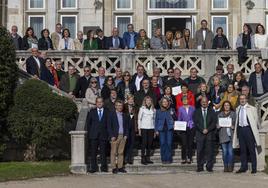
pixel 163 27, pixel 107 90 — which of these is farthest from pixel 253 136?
pixel 163 27

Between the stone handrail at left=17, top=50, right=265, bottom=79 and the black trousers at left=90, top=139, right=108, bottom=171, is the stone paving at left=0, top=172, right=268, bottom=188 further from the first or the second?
the stone handrail at left=17, top=50, right=265, bottom=79

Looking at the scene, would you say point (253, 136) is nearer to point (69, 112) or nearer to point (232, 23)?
point (69, 112)

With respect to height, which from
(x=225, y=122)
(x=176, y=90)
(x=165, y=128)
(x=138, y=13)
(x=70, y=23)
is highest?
(x=138, y=13)

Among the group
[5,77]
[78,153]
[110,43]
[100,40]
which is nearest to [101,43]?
[100,40]

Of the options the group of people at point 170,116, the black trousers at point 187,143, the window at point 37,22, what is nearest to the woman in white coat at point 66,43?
the group of people at point 170,116

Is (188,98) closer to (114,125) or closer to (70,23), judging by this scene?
(114,125)

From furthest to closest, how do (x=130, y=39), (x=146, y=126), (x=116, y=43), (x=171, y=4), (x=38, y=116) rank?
(x=171, y=4) < (x=130, y=39) < (x=116, y=43) < (x=38, y=116) < (x=146, y=126)

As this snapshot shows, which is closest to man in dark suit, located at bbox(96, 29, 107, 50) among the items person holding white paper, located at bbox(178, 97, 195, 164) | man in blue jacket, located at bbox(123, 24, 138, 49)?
man in blue jacket, located at bbox(123, 24, 138, 49)

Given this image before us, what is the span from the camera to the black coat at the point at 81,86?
72.2 feet

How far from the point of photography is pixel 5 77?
20453mm

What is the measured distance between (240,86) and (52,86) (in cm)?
535

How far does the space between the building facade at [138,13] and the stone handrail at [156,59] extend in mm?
4246

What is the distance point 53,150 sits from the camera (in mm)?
21000

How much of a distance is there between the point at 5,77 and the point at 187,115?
502 cm
